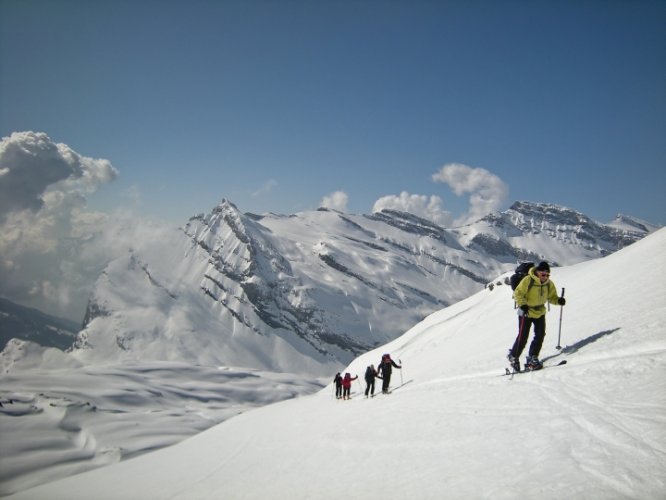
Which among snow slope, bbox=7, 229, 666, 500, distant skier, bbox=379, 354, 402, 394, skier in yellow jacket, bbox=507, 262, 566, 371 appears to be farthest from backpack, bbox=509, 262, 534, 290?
distant skier, bbox=379, 354, 402, 394

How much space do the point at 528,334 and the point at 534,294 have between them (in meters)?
0.96

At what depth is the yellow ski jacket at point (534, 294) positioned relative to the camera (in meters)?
10.1

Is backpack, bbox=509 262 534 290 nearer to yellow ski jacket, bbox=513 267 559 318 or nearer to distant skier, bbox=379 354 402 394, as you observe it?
yellow ski jacket, bbox=513 267 559 318

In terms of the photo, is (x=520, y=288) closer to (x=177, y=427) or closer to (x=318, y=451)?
(x=318, y=451)

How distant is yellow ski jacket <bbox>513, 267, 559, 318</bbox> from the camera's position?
10.1 meters

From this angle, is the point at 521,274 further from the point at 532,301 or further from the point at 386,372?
the point at 386,372

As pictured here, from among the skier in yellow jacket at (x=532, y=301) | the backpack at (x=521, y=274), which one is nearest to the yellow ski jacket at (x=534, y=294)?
the skier in yellow jacket at (x=532, y=301)

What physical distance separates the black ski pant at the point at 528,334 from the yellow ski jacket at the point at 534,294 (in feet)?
0.46

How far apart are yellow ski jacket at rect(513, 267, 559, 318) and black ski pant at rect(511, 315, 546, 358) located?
139 millimetres

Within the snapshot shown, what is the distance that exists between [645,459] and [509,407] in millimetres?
2836

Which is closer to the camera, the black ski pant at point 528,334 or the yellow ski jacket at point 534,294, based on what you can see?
the black ski pant at point 528,334

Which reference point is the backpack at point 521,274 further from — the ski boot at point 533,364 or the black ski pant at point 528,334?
the ski boot at point 533,364

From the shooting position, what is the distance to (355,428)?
975 cm

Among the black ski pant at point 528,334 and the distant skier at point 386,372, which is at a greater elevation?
the black ski pant at point 528,334
